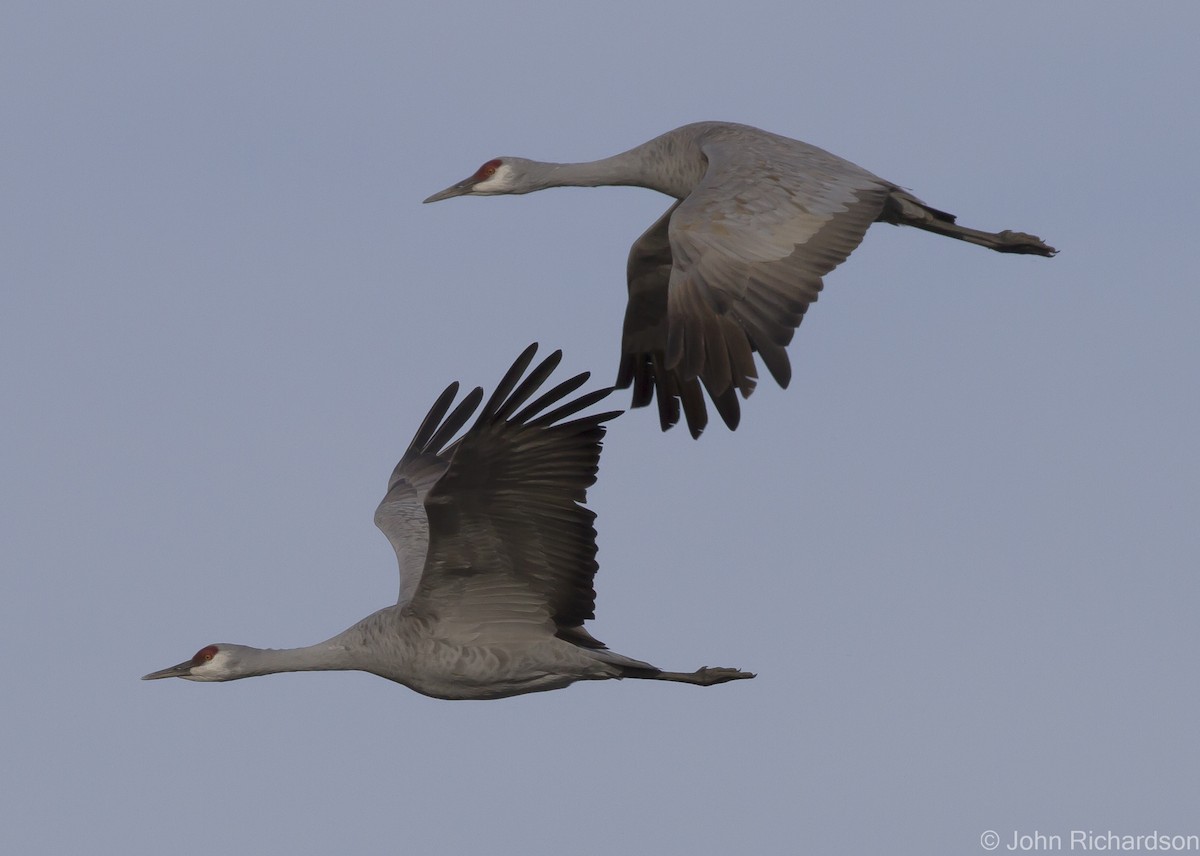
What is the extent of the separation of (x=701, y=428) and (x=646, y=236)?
136 centimetres

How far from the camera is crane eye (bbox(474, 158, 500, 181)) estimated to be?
13992mm

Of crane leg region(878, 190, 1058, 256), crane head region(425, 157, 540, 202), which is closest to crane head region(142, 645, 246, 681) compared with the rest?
crane head region(425, 157, 540, 202)

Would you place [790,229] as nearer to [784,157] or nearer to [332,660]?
[784,157]

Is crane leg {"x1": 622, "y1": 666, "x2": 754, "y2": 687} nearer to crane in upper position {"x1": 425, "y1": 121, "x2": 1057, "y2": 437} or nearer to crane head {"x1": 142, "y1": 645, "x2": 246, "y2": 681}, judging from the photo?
crane in upper position {"x1": 425, "y1": 121, "x2": 1057, "y2": 437}

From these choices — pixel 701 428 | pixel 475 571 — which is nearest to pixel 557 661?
pixel 475 571

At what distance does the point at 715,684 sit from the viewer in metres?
12.9

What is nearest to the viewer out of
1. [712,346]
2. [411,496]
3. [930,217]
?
[712,346]

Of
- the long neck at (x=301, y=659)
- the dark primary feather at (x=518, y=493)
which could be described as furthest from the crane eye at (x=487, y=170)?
the long neck at (x=301, y=659)

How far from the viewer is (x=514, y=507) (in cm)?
1173

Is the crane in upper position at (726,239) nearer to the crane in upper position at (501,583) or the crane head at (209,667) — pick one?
the crane in upper position at (501,583)

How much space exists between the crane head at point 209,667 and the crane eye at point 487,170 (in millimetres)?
3273

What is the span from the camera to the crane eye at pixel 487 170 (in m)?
14.0

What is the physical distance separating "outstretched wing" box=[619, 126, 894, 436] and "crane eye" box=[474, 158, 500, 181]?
5.72ft

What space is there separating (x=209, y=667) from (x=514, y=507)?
2153 mm
